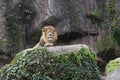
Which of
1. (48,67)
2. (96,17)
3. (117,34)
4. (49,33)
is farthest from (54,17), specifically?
(48,67)

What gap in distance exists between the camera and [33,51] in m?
9.23

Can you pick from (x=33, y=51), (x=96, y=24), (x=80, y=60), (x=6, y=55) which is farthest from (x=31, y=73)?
(x=96, y=24)

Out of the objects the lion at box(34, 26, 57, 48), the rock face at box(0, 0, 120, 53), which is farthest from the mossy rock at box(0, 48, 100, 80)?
the rock face at box(0, 0, 120, 53)

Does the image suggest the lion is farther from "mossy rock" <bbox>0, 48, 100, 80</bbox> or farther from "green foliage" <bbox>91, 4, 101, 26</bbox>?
"green foliage" <bbox>91, 4, 101, 26</bbox>

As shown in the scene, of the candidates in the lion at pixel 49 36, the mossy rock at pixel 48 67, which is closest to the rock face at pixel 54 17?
the lion at pixel 49 36

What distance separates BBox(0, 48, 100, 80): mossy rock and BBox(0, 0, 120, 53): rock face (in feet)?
20.7

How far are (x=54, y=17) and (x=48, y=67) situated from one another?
6.86m

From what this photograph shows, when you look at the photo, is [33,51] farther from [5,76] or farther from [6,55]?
[6,55]

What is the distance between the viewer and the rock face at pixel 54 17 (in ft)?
51.2

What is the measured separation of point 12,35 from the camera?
15.3 metres

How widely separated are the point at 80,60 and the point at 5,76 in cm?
178

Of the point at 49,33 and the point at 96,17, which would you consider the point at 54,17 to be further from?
the point at 49,33

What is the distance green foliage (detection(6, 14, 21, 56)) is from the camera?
15148 millimetres

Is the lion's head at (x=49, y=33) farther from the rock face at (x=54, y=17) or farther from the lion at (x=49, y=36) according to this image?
the rock face at (x=54, y=17)
